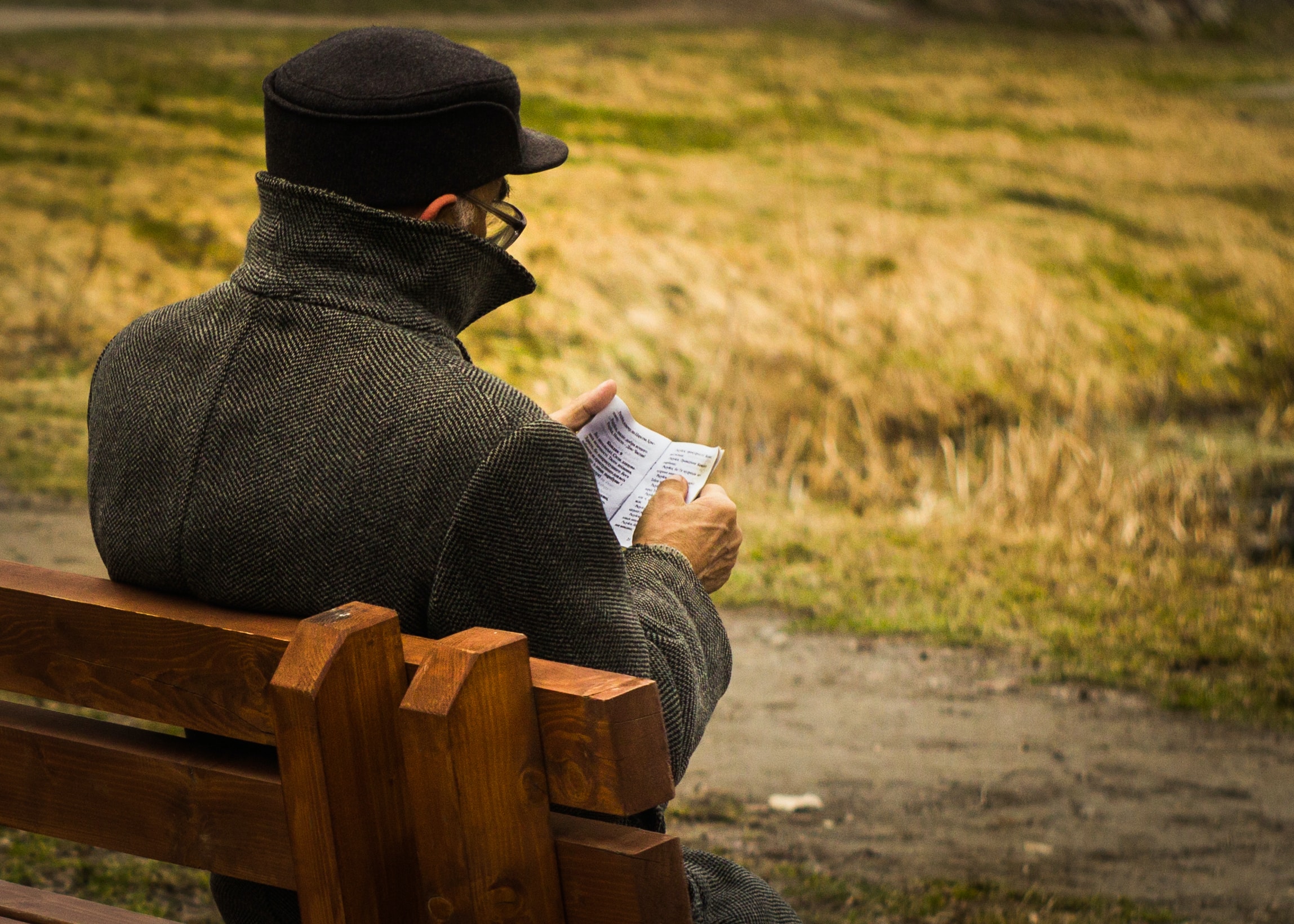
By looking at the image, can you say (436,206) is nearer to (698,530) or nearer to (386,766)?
(698,530)

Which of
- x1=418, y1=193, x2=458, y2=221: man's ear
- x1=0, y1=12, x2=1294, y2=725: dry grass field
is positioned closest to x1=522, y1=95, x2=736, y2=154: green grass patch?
x1=0, y1=12, x2=1294, y2=725: dry grass field

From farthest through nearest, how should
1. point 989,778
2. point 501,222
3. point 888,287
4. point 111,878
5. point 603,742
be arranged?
point 888,287 < point 989,778 < point 111,878 < point 501,222 < point 603,742

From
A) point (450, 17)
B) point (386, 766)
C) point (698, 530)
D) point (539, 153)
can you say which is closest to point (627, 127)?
point (450, 17)

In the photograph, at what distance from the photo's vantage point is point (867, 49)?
33.5 ft

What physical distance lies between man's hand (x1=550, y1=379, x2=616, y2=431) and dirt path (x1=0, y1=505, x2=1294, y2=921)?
1847 mm

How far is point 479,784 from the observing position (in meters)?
1.13

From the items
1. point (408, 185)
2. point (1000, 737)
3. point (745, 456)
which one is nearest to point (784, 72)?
point (745, 456)

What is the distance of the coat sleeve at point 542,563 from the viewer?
1281 mm

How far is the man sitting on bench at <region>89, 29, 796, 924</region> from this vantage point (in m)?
1.30

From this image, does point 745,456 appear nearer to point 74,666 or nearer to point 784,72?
point 784,72

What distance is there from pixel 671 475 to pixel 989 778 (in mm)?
2461

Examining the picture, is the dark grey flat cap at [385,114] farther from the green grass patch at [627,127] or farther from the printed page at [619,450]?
the green grass patch at [627,127]

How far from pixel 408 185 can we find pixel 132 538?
48 cm

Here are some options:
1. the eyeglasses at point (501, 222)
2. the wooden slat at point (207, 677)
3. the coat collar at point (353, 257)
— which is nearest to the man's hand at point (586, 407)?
the eyeglasses at point (501, 222)
